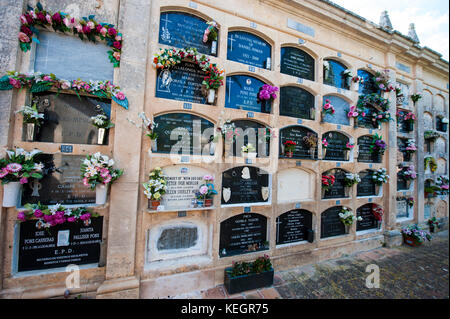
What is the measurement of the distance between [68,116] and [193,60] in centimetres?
252

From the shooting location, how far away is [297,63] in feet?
16.1

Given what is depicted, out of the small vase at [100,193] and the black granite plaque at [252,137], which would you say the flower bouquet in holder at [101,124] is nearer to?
the small vase at [100,193]

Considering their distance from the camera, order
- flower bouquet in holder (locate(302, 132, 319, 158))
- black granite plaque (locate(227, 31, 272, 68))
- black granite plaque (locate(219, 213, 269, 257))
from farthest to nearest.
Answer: flower bouquet in holder (locate(302, 132, 319, 158)), black granite plaque (locate(227, 31, 272, 68)), black granite plaque (locate(219, 213, 269, 257))

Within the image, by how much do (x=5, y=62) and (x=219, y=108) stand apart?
139 inches

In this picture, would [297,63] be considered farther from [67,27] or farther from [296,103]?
[67,27]

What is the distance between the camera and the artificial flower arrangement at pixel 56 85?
2703mm

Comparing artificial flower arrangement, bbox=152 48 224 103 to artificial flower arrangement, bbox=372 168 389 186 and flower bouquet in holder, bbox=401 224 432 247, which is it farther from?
flower bouquet in holder, bbox=401 224 432 247

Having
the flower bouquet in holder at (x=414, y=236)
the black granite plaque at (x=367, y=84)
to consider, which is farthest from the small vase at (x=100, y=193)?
the flower bouquet in holder at (x=414, y=236)

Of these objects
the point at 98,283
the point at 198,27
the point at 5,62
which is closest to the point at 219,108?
the point at 198,27

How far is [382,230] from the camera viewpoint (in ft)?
19.4

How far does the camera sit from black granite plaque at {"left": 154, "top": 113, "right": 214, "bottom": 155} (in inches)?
140

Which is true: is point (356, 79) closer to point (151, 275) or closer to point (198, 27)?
point (198, 27)

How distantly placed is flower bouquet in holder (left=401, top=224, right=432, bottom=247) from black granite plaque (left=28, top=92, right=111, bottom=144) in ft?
30.0

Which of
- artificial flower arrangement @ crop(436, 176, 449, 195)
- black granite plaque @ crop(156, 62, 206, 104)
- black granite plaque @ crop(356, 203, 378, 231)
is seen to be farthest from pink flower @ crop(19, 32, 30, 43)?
artificial flower arrangement @ crop(436, 176, 449, 195)
